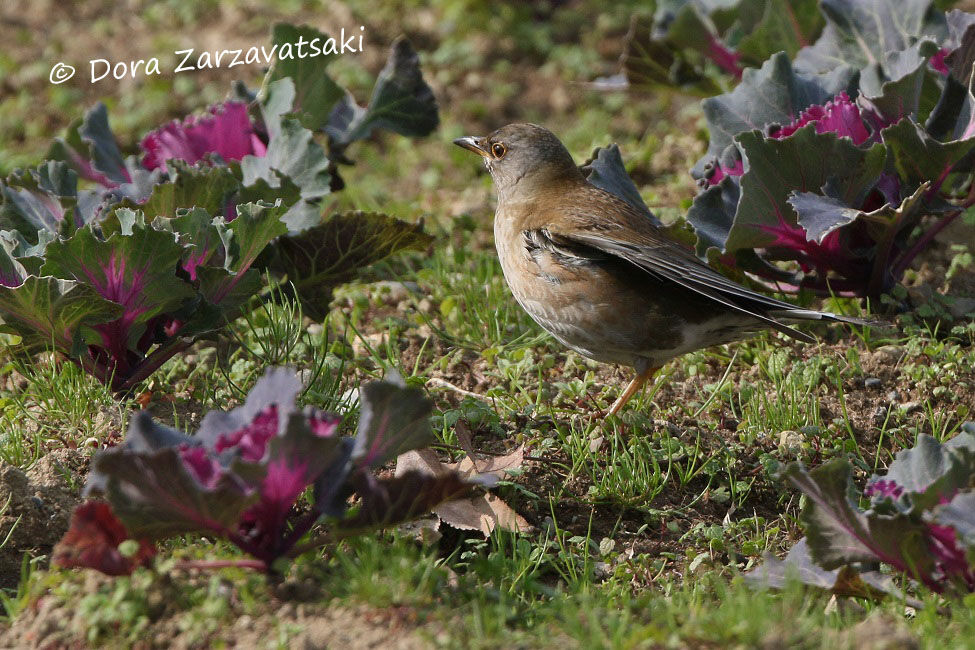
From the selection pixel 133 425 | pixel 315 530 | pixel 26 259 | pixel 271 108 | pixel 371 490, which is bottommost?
pixel 315 530

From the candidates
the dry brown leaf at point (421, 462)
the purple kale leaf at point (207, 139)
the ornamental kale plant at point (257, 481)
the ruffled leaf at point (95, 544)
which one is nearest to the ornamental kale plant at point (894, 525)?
the ornamental kale plant at point (257, 481)

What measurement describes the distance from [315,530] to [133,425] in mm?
837

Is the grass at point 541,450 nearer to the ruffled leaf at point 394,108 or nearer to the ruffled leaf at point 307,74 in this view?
the ruffled leaf at point 394,108

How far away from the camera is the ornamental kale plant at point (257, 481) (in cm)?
316

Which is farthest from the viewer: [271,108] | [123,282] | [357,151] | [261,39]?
[261,39]

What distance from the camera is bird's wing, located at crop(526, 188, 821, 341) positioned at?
4.52m

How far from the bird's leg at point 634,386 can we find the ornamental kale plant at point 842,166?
22.6 inches

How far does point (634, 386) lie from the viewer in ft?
16.0

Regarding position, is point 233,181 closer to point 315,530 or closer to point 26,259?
point 26,259

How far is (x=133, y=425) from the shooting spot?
3.35m

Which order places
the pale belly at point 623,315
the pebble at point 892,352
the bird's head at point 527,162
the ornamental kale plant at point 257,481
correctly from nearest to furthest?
the ornamental kale plant at point 257,481
the pale belly at point 623,315
the pebble at point 892,352
the bird's head at point 527,162

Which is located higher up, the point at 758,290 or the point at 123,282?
the point at 123,282

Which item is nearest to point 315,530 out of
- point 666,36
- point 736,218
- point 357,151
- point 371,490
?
point 371,490

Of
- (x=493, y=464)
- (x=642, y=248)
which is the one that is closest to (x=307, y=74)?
(x=642, y=248)
